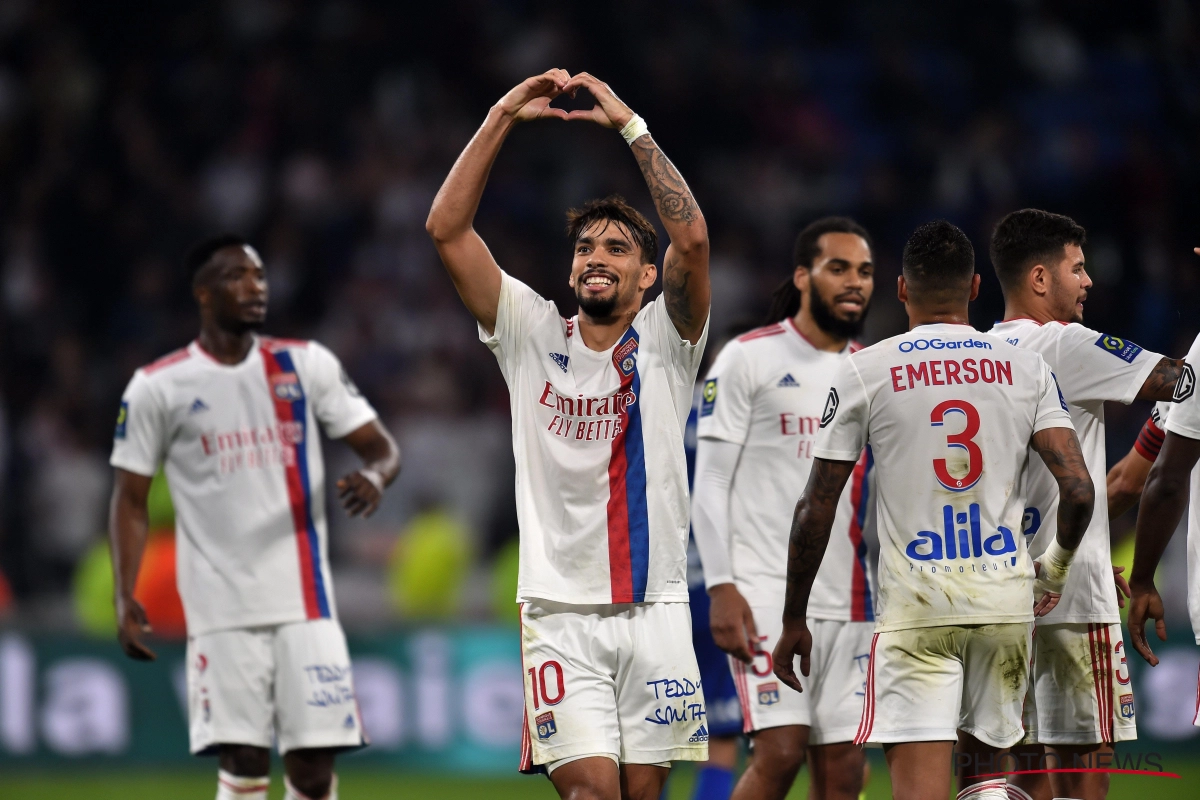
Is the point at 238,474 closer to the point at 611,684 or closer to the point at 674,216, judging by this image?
the point at 611,684

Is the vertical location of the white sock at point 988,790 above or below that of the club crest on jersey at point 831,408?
below

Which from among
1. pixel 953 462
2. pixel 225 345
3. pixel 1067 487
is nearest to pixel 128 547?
pixel 225 345

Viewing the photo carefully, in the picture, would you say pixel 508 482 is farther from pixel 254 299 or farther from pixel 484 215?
pixel 254 299

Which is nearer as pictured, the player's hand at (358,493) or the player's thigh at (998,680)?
the player's thigh at (998,680)

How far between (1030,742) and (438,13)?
549 inches

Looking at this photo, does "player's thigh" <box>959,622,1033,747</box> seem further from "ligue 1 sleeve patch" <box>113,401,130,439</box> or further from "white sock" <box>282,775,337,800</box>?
"ligue 1 sleeve patch" <box>113,401,130,439</box>

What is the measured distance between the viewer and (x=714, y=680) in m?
7.68

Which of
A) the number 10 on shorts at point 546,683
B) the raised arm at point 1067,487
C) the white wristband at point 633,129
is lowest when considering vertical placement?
the number 10 on shorts at point 546,683

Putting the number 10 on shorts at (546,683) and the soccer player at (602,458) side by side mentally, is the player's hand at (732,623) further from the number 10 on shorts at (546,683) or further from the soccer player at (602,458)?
the number 10 on shorts at (546,683)

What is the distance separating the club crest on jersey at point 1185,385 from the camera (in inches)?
211

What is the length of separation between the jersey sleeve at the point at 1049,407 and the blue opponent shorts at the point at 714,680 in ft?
9.25

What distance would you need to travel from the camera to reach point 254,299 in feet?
24.4

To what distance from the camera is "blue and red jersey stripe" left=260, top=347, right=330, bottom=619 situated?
7.25 metres

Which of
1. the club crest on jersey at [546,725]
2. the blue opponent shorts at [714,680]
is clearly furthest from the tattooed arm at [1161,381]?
the blue opponent shorts at [714,680]
